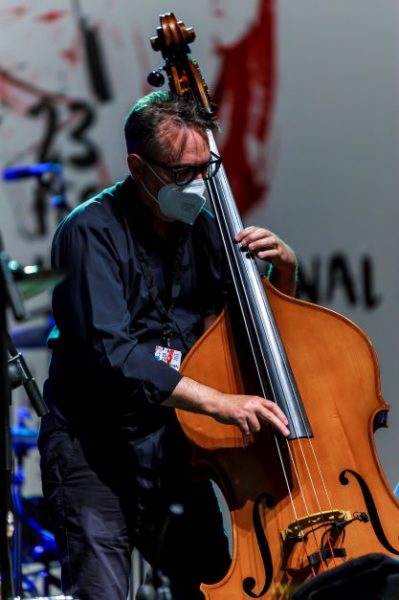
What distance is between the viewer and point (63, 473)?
2.53 m

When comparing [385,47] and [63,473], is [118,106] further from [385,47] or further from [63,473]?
[63,473]

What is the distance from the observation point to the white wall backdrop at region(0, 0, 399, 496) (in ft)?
13.9

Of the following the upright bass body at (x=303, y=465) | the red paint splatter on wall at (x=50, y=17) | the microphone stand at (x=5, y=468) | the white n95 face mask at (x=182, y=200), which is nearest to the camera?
the microphone stand at (x=5, y=468)

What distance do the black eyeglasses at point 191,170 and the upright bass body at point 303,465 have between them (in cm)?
35

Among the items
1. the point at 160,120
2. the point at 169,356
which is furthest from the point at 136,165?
the point at 169,356

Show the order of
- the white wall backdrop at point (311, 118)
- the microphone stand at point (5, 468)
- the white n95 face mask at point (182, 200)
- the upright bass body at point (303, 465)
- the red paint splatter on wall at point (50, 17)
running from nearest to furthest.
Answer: the microphone stand at point (5, 468) < the upright bass body at point (303, 465) < the white n95 face mask at point (182, 200) < the white wall backdrop at point (311, 118) < the red paint splatter on wall at point (50, 17)

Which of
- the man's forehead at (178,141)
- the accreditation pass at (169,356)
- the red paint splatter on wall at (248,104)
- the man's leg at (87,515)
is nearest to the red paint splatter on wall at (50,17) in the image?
the red paint splatter on wall at (248,104)

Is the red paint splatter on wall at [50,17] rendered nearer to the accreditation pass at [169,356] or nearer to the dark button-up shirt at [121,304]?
the dark button-up shirt at [121,304]

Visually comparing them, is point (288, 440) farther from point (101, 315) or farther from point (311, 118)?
point (311, 118)

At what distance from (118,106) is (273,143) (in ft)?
2.35

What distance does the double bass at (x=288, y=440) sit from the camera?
223 centimetres

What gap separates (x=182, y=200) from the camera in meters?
2.54

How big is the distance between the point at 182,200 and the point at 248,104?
6.15 ft

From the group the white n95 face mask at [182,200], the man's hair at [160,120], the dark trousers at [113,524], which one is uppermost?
the man's hair at [160,120]
